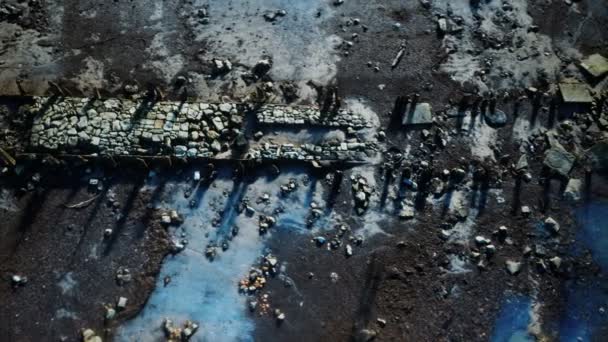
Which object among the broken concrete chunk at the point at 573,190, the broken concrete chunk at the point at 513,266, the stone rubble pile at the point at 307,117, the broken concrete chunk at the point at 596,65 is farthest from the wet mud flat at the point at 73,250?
the broken concrete chunk at the point at 596,65

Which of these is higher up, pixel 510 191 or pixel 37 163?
pixel 510 191

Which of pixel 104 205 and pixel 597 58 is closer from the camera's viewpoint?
pixel 104 205

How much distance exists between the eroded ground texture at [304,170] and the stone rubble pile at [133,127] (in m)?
0.04

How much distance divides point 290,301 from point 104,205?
11.5 ft

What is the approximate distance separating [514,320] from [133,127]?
7143mm

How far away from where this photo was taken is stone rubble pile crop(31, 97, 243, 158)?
30.0 feet

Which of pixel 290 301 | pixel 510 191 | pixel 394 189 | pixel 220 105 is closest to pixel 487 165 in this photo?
pixel 510 191

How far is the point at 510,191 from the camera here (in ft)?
30.5

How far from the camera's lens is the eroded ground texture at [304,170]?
8539 millimetres

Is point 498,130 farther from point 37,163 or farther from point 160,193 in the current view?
point 37,163

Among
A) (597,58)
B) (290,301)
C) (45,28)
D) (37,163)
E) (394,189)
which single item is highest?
(597,58)

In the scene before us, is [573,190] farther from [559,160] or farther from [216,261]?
[216,261]

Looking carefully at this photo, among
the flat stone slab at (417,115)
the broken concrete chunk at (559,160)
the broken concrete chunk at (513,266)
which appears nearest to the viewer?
the broken concrete chunk at (513,266)

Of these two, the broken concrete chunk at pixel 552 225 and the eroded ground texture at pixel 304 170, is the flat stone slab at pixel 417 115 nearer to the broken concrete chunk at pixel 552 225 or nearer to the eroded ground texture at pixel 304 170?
the eroded ground texture at pixel 304 170
